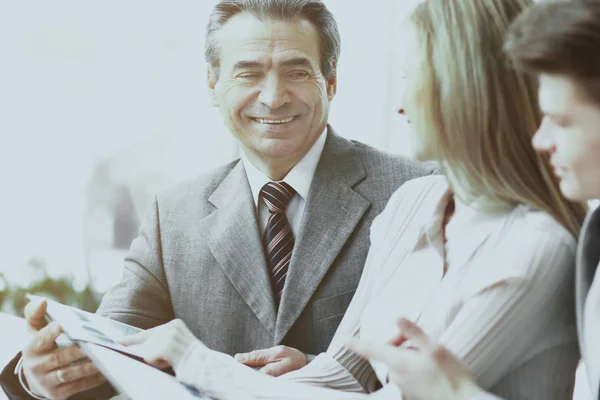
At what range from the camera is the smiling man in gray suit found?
47.6 inches

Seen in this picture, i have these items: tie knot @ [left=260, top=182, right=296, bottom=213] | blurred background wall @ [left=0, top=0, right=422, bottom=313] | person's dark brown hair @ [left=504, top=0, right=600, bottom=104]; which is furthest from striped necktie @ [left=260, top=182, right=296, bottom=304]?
blurred background wall @ [left=0, top=0, right=422, bottom=313]

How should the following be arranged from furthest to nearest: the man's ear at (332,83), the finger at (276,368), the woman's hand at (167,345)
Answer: the man's ear at (332,83) < the finger at (276,368) < the woman's hand at (167,345)

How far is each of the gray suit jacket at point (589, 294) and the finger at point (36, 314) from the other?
77 centimetres

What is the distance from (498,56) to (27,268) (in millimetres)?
2404

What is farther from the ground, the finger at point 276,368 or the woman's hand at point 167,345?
the woman's hand at point 167,345

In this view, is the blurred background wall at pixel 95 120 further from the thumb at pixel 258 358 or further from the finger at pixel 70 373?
the thumb at pixel 258 358

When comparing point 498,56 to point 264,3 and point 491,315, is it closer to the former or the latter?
point 491,315

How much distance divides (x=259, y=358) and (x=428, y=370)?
0.43 metres

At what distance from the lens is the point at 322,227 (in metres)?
1.24

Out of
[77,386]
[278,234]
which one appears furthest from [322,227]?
[77,386]

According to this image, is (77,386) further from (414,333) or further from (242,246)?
(414,333)

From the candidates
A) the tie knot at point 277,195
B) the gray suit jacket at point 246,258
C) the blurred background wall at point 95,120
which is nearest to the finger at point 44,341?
the gray suit jacket at point 246,258

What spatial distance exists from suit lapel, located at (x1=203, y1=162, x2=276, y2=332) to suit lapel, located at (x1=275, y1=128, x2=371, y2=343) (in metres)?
0.04

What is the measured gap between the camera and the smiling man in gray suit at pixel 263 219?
3.97 ft
